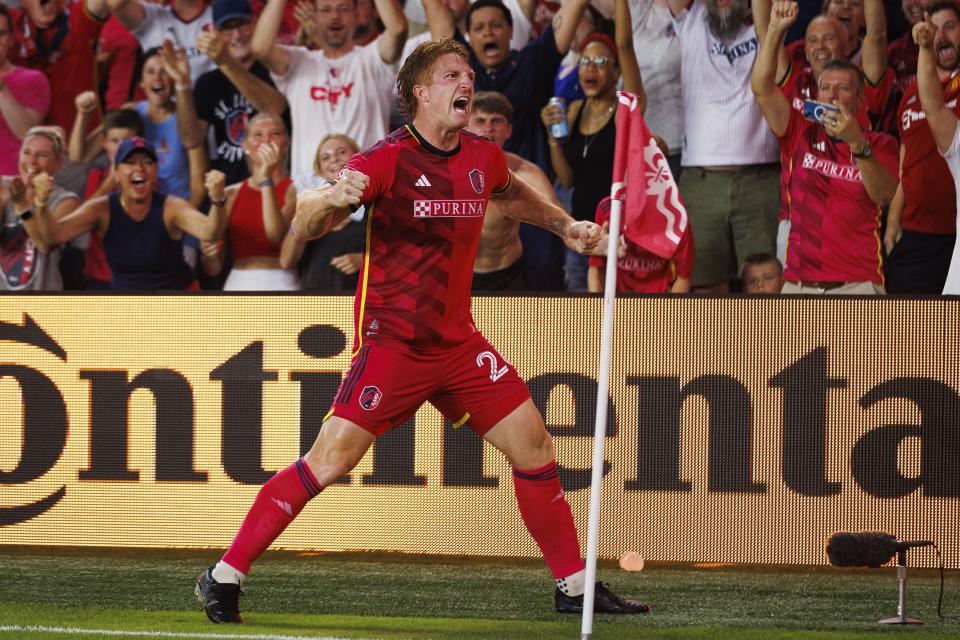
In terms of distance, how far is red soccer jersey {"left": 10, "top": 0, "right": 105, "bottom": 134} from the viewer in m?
10.4

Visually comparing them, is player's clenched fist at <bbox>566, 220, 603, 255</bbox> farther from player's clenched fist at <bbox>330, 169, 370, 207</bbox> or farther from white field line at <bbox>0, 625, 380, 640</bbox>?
white field line at <bbox>0, 625, 380, 640</bbox>

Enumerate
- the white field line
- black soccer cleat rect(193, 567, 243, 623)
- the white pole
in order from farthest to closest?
1. black soccer cleat rect(193, 567, 243, 623)
2. the white field line
3. the white pole

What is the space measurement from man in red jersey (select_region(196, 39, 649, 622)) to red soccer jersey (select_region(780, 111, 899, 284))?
9.37ft

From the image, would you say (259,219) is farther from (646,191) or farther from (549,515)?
(646,191)

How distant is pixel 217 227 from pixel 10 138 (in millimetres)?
2202

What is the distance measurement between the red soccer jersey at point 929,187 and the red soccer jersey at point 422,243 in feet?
12.1

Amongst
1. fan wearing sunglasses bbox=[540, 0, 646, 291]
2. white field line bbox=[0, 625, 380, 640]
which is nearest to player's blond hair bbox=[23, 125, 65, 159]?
fan wearing sunglasses bbox=[540, 0, 646, 291]

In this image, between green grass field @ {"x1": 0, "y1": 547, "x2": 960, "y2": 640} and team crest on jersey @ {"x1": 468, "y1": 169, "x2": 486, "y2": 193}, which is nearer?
green grass field @ {"x1": 0, "y1": 547, "x2": 960, "y2": 640}

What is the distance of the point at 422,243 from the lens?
543cm

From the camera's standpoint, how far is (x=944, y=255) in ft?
26.8

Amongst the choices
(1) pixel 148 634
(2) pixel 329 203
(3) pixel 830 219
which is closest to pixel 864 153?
(3) pixel 830 219

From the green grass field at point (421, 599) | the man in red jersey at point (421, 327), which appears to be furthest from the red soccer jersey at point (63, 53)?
the man in red jersey at point (421, 327)

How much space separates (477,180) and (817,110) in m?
3.11

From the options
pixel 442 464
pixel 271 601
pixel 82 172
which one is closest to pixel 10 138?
pixel 82 172
